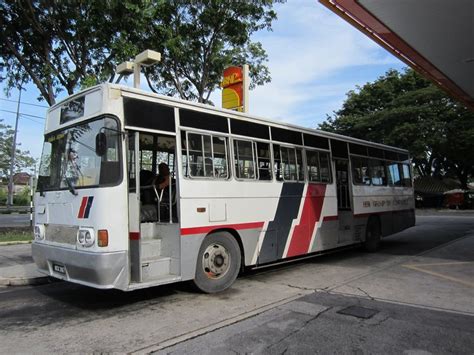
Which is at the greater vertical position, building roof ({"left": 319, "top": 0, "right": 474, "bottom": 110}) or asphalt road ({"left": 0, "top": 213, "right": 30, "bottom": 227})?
building roof ({"left": 319, "top": 0, "right": 474, "bottom": 110})

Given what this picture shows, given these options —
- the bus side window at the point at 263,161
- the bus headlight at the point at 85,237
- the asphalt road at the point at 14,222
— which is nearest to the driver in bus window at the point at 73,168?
the bus headlight at the point at 85,237

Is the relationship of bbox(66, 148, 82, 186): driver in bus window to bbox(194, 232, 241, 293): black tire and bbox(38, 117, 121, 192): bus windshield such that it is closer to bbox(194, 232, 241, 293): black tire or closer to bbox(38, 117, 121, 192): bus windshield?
bbox(38, 117, 121, 192): bus windshield

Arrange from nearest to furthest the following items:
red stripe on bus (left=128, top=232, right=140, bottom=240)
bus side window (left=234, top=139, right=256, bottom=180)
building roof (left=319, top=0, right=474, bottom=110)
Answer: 1. red stripe on bus (left=128, top=232, right=140, bottom=240)
2. bus side window (left=234, top=139, right=256, bottom=180)
3. building roof (left=319, top=0, right=474, bottom=110)

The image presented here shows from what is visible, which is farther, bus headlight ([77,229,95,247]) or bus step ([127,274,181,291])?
bus step ([127,274,181,291])

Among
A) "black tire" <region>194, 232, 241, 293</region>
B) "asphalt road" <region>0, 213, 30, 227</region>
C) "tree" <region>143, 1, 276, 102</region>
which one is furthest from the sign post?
"asphalt road" <region>0, 213, 30, 227</region>

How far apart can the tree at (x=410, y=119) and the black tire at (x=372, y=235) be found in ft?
78.5

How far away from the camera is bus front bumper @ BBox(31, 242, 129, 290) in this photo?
5812 mm

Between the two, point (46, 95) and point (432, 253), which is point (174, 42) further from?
point (432, 253)

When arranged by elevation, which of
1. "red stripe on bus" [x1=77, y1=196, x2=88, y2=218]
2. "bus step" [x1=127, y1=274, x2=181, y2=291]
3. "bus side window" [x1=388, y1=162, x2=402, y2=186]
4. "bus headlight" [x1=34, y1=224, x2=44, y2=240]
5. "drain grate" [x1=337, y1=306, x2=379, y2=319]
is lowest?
"drain grate" [x1=337, y1=306, x2=379, y2=319]

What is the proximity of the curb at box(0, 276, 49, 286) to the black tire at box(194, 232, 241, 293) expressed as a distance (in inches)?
136

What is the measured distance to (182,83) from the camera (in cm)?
1811

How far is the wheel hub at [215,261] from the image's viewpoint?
23.8 ft

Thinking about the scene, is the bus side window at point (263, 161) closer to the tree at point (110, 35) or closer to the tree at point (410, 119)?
the tree at point (110, 35)

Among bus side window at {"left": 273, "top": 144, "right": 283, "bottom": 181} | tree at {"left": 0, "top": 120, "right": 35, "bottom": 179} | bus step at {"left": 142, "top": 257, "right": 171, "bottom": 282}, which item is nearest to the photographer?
bus step at {"left": 142, "top": 257, "right": 171, "bottom": 282}
